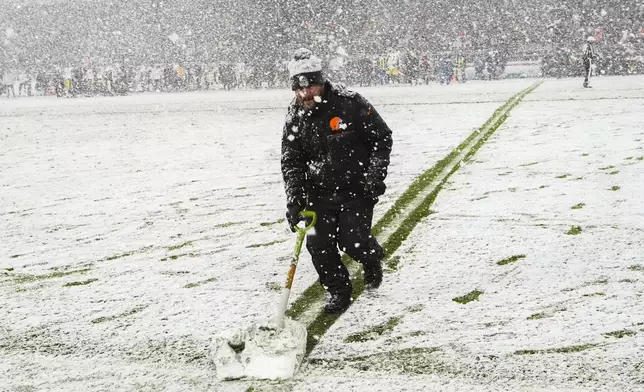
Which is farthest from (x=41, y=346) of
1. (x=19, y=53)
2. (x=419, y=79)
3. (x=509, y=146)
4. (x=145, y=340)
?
(x=19, y=53)

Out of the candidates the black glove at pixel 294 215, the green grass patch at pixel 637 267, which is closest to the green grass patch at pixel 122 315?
the black glove at pixel 294 215

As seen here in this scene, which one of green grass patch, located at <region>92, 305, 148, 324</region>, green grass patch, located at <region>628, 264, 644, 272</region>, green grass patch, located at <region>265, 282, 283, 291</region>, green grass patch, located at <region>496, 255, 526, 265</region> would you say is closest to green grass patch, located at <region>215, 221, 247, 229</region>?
green grass patch, located at <region>265, 282, 283, 291</region>

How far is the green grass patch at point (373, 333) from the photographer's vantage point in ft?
11.2

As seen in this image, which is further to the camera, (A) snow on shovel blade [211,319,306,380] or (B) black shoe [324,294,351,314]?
(B) black shoe [324,294,351,314]

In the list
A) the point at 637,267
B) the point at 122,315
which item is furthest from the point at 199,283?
the point at 637,267

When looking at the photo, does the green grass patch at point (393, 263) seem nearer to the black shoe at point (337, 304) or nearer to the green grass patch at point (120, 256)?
the black shoe at point (337, 304)

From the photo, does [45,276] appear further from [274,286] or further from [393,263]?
[393,263]

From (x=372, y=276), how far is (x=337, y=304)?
35cm

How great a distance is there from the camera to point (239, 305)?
3.93 meters

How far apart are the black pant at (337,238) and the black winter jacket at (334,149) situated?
0.20ft

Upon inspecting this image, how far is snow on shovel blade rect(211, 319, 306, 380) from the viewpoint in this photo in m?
3.07

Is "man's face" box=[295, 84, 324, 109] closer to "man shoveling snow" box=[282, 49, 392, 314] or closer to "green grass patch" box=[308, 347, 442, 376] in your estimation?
"man shoveling snow" box=[282, 49, 392, 314]

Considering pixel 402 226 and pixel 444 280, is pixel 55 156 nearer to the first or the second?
pixel 402 226

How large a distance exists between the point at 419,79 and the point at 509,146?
19420 mm
